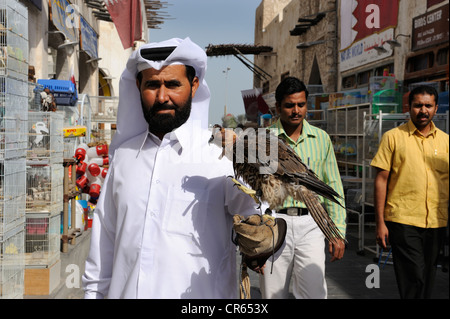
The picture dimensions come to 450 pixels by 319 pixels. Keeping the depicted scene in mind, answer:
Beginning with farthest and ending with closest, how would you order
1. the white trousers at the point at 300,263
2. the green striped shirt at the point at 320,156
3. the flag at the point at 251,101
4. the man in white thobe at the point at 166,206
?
the flag at the point at 251,101
the green striped shirt at the point at 320,156
the white trousers at the point at 300,263
the man in white thobe at the point at 166,206

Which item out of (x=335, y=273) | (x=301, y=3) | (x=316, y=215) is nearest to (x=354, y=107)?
(x=335, y=273)

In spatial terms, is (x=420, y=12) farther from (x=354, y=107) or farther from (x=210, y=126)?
(x=210, y=126)

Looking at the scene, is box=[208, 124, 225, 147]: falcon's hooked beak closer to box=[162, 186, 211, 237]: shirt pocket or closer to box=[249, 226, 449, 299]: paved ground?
box=[162, 186, 211, 237]: shirt pocket

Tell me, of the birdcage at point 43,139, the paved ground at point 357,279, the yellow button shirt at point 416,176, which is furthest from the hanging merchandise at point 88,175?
the yellow button shirt at point 416,176

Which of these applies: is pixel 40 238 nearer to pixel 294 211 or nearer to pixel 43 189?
pixel 43 189

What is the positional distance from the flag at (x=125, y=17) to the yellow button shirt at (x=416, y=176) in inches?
275

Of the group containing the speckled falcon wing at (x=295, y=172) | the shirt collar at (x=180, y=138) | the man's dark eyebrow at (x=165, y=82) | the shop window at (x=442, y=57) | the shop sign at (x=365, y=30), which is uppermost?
the shop sign at (x=365, y=30)

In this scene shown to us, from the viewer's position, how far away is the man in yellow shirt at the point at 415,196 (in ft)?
12.1

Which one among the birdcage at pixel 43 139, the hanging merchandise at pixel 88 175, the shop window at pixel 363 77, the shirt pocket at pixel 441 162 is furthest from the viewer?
the shop window at pixel 363 77

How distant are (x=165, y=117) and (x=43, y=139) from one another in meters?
4.00

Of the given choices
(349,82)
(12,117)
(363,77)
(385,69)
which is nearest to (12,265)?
(12,117)

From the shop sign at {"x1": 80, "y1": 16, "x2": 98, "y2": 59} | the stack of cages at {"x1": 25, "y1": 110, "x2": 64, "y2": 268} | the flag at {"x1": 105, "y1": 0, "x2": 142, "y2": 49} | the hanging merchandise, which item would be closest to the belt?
the stack of cages at {"x1": 25, "y1": 110, "x2": 64, "y2": 268}

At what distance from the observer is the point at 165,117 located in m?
1.95

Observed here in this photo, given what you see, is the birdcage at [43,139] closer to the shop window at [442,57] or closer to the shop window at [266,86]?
the shop window at [442,57]
